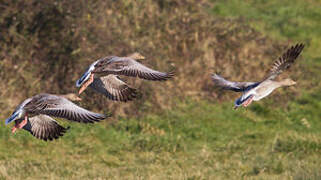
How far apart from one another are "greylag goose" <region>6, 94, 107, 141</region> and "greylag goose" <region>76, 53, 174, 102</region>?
1.56 feet

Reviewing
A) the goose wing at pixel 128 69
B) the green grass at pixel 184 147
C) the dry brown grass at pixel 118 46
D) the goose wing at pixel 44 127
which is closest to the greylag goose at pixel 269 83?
the goose wing at pixel 128 69

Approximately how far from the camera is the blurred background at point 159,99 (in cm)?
1198

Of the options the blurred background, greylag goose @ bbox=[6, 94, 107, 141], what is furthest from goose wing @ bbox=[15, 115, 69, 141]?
the blurred background

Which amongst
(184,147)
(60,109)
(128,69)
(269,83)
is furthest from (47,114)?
(184,147)

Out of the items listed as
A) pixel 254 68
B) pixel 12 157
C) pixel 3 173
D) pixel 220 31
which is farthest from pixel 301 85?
pixel 3 173

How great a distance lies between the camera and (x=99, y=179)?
9852mm

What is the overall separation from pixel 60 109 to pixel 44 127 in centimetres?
87

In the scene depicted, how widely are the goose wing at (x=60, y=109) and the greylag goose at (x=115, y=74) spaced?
515 millimetres

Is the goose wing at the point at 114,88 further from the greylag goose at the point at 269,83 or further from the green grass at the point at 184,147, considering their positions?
the greylag goose at the point at 269,83

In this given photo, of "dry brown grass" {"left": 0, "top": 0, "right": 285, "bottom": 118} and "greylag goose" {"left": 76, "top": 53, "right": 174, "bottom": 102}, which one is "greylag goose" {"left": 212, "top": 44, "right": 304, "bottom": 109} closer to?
"greylag goose" {"left": 76, "top": 53, "right": 174, "bottom": 102}

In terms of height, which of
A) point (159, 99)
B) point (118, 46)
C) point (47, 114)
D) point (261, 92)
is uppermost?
point (118, 46)

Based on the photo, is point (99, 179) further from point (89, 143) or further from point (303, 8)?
point (303, 8)

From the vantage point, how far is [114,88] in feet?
34.2

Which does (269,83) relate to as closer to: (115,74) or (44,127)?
(115,74)
